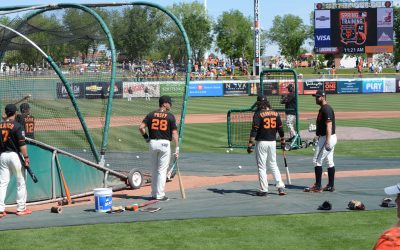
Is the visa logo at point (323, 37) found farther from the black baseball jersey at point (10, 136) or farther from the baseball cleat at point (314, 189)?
the black baseball jersey at point (10, 136)

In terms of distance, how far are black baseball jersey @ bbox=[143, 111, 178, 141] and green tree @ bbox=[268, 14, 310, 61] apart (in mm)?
93069

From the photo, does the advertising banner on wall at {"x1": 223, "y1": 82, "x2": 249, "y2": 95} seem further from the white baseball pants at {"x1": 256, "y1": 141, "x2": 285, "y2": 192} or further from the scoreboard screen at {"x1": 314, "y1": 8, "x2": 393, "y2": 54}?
the white baseball pants at {"x1": 256, "y1": 141, "x2": 285, "y2": 192}

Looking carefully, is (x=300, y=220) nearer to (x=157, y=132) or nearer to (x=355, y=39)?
(x=157, y=132)

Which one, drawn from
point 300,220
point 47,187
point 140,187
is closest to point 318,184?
point 300,220

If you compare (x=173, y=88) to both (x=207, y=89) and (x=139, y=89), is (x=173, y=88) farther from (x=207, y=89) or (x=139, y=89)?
(x=207, y=89)

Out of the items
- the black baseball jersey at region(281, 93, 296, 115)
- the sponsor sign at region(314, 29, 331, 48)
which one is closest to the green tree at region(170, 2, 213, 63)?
the sponsor sign at region(314, 29, 331, 48)

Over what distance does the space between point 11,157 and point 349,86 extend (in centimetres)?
4672

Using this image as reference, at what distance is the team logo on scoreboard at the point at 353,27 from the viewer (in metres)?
52.1

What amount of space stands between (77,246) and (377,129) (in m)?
19.8

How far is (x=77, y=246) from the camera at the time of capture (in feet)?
30.7

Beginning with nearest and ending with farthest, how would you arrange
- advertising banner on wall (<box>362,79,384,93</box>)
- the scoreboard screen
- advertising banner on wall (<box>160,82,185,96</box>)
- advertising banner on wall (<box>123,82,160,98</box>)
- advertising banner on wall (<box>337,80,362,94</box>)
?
advertising banner on wall (<box>123,82,160,98</box>), advertising banner on wall (<box>160,82,185,96</box>), the scoreboard screen, advertising banner on wall (<box>337,80,362,94</box>), advertising banner on wall (<box>362,79,384,93</box>)

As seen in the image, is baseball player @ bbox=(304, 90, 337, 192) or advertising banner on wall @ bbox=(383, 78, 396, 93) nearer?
baseball player @ bbox=(304, 90, 337, 192)

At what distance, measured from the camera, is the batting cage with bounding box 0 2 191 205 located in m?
14.1

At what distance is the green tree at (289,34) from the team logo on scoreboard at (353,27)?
51642 mm
